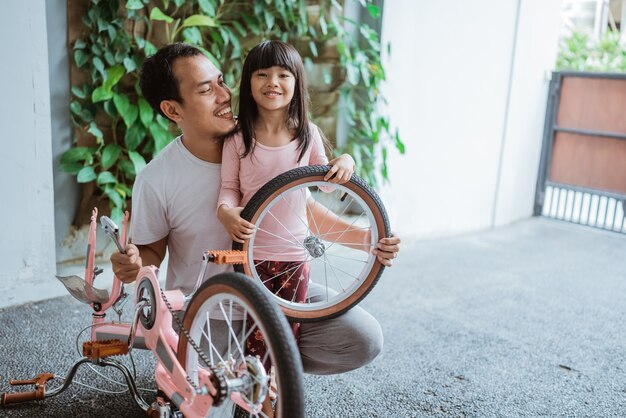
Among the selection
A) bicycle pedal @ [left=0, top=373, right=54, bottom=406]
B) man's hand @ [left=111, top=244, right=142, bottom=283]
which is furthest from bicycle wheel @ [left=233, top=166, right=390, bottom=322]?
bicycle pedal @ [left=0, top=373, right=54, bottom=406]

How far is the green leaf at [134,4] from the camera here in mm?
2379

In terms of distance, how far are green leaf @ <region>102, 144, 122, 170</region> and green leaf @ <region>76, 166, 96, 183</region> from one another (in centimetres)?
6

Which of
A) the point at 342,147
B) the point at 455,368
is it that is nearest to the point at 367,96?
the point at 342,147

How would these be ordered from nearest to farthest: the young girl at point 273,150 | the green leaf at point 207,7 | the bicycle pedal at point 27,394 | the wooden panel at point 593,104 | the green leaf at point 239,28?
the young girl at point 273,150 < the bicycle pedal at point 27,394 < the green leaf at point 207,7 < the green leaf at point 239,28 < the wooden panel at point 593,104

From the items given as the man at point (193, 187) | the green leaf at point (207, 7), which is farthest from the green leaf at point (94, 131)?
the man at point (193, 187)

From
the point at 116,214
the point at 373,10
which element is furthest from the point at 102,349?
the point at 373,10

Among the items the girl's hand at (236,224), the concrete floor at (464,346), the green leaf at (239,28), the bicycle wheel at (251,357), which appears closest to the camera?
the bicycle wheel at (251,357)

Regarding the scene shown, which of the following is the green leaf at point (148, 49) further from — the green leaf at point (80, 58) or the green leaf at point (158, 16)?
the green leaf at point (80, 58)

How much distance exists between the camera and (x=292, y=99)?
1.51 meters

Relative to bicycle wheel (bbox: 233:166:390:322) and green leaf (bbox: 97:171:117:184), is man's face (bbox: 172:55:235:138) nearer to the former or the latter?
bicycle wheel (bbox: 233:166:390:322)

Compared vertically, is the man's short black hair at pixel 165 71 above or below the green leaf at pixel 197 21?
below

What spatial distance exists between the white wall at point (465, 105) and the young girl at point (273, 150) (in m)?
1.80

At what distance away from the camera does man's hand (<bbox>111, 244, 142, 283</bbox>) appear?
1.41m

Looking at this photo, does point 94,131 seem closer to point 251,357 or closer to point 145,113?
point 145,113
